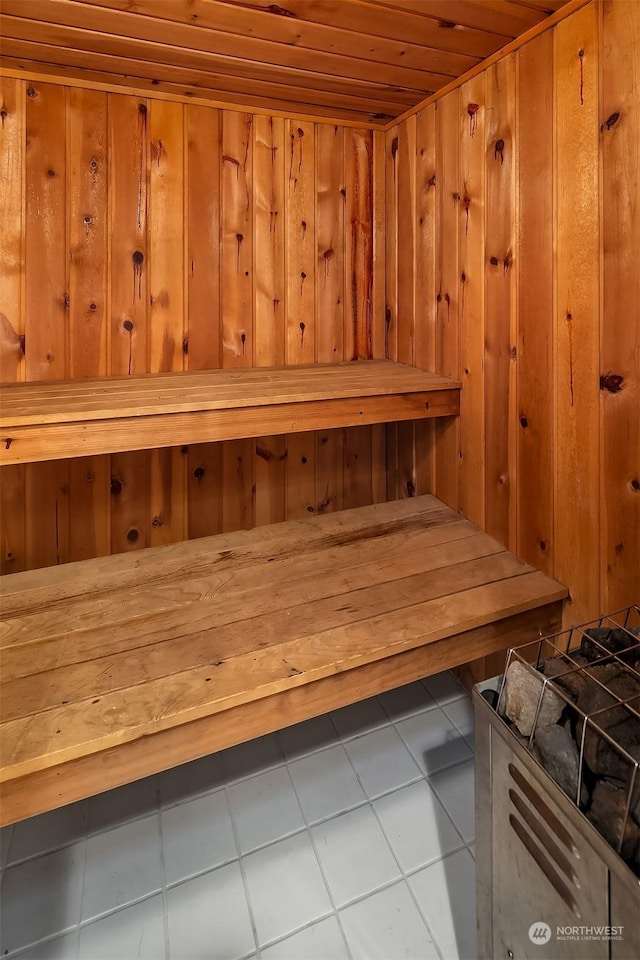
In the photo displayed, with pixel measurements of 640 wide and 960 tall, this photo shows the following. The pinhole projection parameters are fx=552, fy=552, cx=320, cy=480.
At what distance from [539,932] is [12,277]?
204 cm

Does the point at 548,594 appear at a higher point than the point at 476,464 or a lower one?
lower

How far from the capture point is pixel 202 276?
1.93 meters

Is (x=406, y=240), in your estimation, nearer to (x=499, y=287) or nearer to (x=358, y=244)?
(x=358, y=244)

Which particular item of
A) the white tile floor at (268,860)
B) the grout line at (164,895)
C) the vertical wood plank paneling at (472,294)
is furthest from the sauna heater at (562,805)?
the vertical wood plank paneling at (472,294)

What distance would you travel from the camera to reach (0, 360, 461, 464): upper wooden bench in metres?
1.33

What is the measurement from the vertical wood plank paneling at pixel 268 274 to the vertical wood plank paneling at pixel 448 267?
0.56 m

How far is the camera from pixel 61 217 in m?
1.72

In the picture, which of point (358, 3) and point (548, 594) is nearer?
point (358, 3)

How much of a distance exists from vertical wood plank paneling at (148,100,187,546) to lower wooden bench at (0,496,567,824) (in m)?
0.33

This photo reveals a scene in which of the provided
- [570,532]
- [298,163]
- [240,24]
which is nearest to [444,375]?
[570,532]

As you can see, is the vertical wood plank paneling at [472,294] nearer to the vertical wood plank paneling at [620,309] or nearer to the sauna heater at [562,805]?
the vertical wood plank paneling at [620,309]

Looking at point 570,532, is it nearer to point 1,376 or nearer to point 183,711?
point 183,711

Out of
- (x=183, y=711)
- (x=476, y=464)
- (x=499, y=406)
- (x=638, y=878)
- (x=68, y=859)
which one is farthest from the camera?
(x=476, y=464)

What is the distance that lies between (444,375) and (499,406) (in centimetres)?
29
